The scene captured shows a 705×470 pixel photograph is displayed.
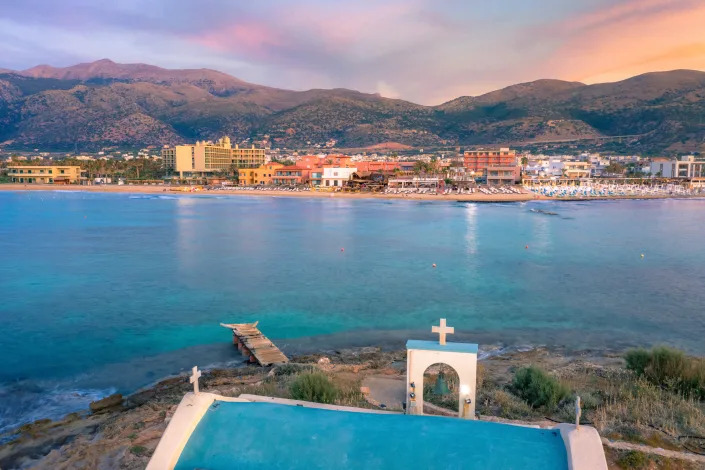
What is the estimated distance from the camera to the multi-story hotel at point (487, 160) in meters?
99.6

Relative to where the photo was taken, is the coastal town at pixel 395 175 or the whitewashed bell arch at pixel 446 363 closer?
the whitewashed bell arch at pixel 446 363

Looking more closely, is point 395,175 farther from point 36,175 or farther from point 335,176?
point 36,175

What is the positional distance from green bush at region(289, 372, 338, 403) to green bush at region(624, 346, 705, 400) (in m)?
5.57

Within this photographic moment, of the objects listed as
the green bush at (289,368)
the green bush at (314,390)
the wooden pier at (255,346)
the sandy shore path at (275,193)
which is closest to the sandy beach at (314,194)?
the sandy shore path at (275,193)

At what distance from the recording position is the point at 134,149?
19212cm

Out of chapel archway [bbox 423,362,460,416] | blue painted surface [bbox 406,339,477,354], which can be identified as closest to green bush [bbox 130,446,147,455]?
chapel archway [bbox 423,362,460,416]

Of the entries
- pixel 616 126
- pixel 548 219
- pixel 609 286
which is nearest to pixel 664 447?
pixel 609 286

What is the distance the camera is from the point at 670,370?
993 cm

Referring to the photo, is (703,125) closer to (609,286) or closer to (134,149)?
(609,286)

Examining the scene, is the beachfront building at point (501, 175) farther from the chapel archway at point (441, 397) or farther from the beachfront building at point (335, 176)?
the chapel archway at point (441, 397)

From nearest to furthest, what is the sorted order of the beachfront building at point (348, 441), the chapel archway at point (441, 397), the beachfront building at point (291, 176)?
the beachfront building at point (348, 441) < the chapel archway at point (441, 397) < the beachfront building at point (291, 176)

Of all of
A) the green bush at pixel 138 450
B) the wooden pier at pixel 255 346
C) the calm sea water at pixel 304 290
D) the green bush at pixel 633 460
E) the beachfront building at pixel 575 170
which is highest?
the beachfront building at pixel 575 170

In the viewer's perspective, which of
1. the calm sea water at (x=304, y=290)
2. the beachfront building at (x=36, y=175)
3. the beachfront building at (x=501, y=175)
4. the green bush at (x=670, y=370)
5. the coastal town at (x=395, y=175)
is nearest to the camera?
the green bush at (x=670, y=370)

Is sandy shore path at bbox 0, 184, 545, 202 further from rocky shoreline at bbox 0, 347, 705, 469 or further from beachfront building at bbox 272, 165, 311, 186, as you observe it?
rocky shoreline at bbox 0, 347, 705, 469
